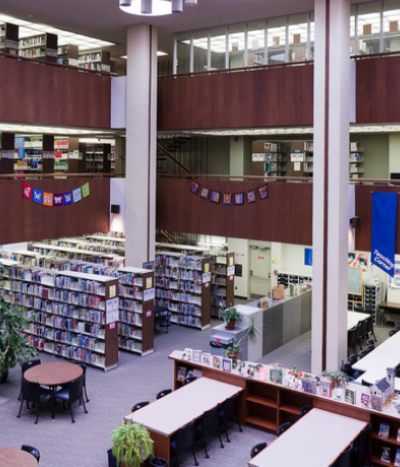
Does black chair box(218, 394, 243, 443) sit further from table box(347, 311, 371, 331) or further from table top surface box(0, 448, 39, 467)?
table box(347, 311, 371, 331)

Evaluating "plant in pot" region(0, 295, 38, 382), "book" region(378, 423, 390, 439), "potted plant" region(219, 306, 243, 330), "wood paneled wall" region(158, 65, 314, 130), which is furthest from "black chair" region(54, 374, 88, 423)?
"wood paneled wall" region(158, 65, 314, 130)

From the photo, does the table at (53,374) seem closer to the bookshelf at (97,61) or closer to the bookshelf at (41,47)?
the bookshelf at (41,47)

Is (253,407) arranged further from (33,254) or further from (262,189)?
(33,254)

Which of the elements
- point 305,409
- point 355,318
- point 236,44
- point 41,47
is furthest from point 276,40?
point 305,409

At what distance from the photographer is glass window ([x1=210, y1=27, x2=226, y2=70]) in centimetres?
1372

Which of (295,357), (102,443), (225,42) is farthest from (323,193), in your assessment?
(102,443)

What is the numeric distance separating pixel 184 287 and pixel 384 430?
24.7 ft

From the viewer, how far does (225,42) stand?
13.7m

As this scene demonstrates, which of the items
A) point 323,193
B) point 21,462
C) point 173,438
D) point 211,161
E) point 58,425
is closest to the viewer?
point 21,462

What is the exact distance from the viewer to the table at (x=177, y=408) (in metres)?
7.73

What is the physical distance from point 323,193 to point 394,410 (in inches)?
172

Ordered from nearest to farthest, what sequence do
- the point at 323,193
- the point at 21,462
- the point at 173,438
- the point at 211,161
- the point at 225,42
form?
the point at 21,462, the point at 173,438, the point at 323,193, the point at 225,42, the point at 211,161

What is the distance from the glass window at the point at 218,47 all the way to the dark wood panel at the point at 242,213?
2.97 m

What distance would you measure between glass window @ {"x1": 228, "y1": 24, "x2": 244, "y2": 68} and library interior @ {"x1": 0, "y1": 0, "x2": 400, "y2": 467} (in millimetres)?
57
